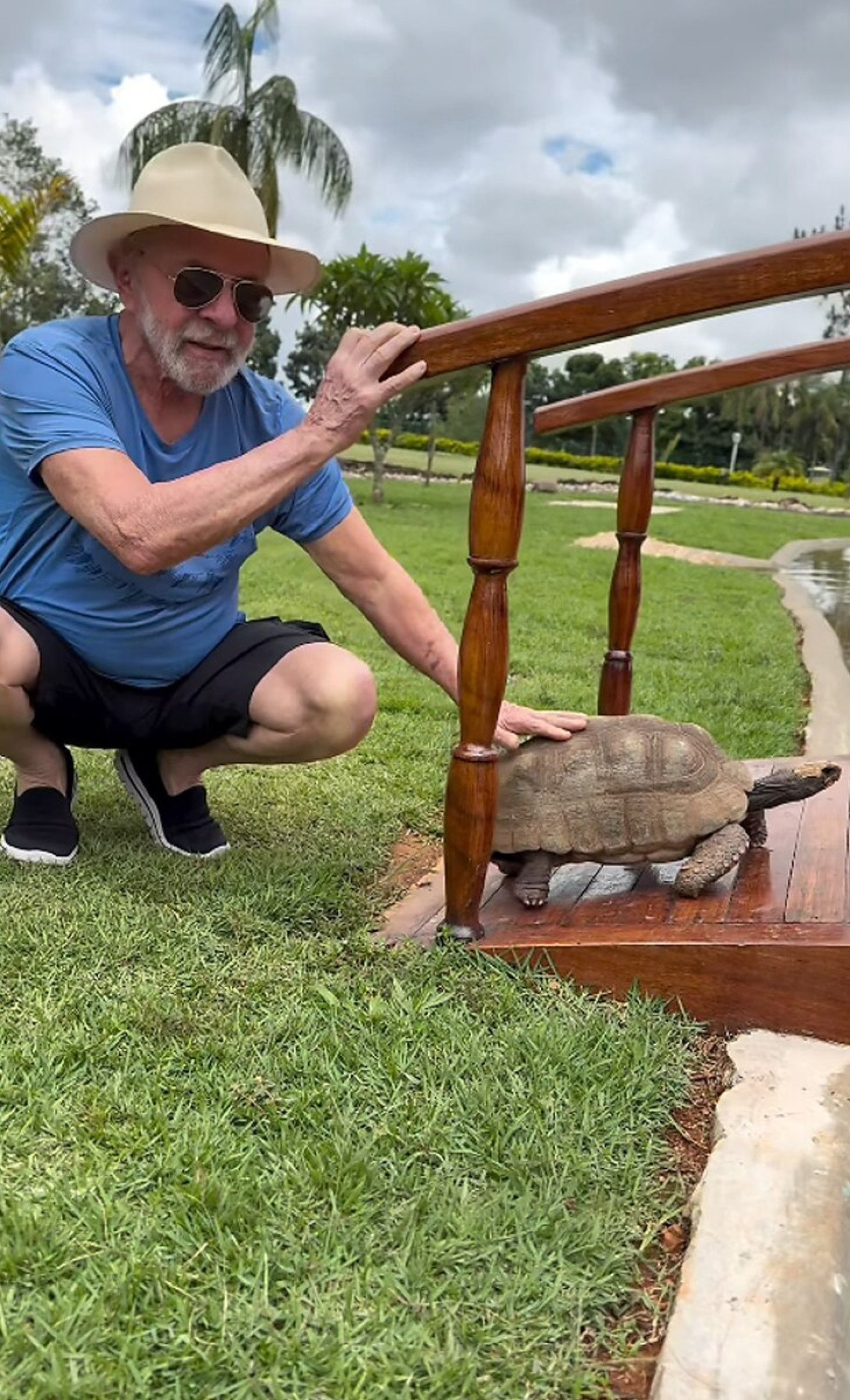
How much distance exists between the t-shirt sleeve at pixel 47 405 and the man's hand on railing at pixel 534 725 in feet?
3.27

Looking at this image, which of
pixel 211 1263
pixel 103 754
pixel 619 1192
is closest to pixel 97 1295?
pixel 211 1263

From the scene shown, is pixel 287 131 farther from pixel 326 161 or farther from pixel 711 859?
pixel 711 859

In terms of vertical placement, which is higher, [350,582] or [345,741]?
[350,582]

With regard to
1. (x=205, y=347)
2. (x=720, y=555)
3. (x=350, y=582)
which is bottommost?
(x=720, y=555)

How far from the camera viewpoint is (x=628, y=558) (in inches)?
137

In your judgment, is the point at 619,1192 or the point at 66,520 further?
the point at 66,520

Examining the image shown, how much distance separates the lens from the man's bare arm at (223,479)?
7.63 feet

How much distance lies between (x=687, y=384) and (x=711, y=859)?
150 cm

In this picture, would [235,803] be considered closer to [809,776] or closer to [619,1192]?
[809,776]

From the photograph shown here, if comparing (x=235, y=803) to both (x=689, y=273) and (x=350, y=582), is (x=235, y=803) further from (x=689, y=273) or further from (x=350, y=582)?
(x=689, y=273)

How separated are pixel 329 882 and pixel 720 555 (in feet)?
42.9

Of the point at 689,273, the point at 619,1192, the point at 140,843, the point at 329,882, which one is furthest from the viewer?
the point at 140,843

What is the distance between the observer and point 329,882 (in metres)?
2.92

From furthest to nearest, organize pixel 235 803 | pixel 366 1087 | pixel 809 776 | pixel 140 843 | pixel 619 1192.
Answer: pixel 235 803, pixel 140 843, pixel 809 776, pixel 366 1087, pixel 619 1192
